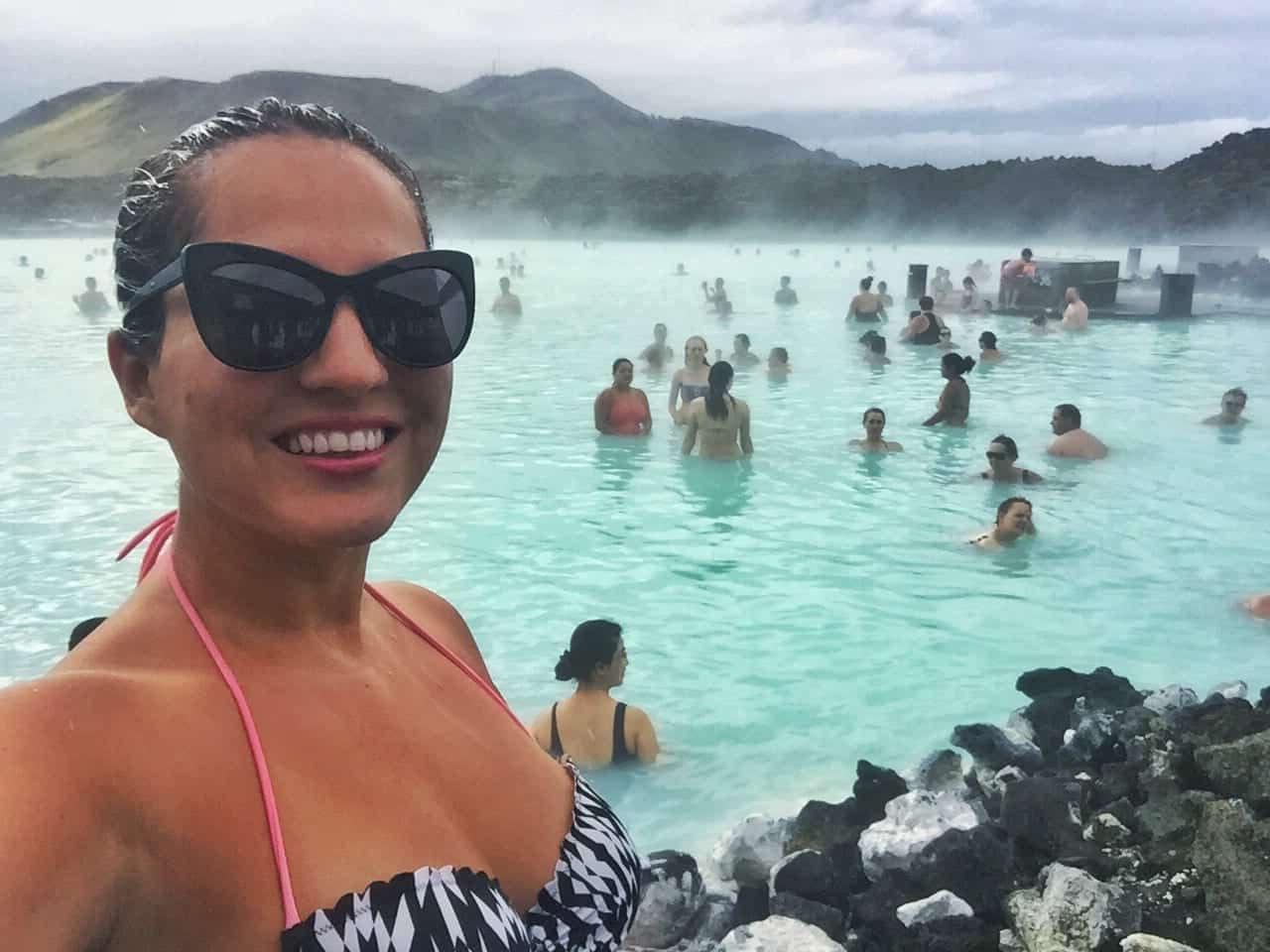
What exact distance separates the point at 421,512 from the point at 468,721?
7068 mm

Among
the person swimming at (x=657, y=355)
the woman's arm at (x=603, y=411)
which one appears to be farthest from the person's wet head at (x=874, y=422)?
the person swimming at (x=657, y=355)

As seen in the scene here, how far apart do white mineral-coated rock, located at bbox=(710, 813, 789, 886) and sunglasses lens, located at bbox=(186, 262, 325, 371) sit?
3.25m

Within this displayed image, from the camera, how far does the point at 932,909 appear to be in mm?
3316

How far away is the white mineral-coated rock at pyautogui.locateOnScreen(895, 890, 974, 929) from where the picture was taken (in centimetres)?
330

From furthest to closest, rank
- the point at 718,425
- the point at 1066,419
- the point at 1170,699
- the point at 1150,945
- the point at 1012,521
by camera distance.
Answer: the point at 1066,419 < the point at 718,425 < the point at 1012,521 < the point at 1170,699 < the point at 1150,945

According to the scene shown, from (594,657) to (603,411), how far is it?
242 inches

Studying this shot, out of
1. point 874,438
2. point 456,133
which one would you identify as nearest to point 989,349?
point 874,438

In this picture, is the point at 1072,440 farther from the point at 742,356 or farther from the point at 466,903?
the point at 466,903

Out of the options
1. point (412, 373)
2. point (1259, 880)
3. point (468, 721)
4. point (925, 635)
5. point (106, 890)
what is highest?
point (412, 373)

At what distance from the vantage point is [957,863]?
349 centimetres

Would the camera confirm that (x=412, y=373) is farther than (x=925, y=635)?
No

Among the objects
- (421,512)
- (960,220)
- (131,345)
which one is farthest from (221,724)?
(960,220)

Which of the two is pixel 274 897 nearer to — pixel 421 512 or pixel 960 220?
pixel 421 512

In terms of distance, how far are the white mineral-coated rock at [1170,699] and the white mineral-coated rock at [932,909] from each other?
6.85 ft
